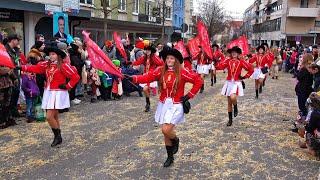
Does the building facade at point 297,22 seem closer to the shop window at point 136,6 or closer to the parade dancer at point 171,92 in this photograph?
the shop window at point 136,6

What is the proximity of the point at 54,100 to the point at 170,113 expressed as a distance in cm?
230

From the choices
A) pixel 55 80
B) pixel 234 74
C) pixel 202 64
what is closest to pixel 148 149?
pixel 55 80

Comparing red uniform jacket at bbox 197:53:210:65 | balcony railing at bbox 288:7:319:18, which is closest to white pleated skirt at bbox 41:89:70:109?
red uniform jacket at bbox 197:53:210:65

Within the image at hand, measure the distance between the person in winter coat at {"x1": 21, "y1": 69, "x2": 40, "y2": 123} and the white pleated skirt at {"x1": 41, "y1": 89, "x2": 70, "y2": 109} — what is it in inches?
78.6

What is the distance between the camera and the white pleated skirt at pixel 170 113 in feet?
20.1

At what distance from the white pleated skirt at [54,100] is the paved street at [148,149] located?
A: 76cm

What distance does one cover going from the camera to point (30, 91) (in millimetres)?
9031

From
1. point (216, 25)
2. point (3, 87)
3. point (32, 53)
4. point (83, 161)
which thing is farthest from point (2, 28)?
point (216, 25)

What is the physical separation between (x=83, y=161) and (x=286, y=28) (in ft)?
174

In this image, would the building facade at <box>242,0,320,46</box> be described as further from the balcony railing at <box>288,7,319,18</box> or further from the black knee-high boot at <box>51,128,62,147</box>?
the black knee-high boot at <box>51,128,62,147</box>

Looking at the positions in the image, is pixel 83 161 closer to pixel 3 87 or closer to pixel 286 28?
pixel 3 87

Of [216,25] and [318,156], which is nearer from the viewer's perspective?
[318,156]

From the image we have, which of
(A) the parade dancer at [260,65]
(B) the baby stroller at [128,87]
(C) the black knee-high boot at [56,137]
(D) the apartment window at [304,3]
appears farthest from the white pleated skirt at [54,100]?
(D) the apartment window at [304,3]

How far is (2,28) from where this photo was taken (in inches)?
597
